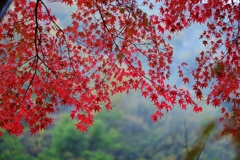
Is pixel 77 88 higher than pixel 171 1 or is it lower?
lower

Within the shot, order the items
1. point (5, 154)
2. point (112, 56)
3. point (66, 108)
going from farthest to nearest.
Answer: point (66, 108) → point (5, 154) → point (112, 56)

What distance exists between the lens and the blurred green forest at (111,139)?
7.00 m

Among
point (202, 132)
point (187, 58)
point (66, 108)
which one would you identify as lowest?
point (202, 132)

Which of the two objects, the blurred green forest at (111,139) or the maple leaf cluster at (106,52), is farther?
the blurred green forest at (111,139)

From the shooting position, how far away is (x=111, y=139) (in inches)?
289

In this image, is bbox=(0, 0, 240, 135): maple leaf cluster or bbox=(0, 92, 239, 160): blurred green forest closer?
bbox=(0, 0, 240, 135): maple leaf cluster

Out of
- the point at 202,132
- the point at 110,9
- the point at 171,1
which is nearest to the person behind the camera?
the point at 202,132

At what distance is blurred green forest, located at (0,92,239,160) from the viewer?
700cm

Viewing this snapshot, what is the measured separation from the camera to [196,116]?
8.00 meters

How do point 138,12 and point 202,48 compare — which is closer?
point 138,12

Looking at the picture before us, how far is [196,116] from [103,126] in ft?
8.87

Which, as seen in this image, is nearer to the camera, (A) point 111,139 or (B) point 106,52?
(B) point 106,52

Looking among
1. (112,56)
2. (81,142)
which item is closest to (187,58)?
(81,142)

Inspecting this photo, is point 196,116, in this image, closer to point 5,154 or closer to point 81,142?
point 81,142
